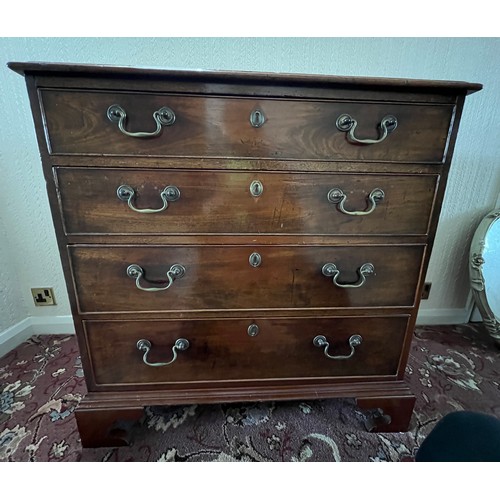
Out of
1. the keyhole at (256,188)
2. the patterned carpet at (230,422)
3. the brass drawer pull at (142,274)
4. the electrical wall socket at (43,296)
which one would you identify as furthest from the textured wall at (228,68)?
the brass drawer pull at (142,274)

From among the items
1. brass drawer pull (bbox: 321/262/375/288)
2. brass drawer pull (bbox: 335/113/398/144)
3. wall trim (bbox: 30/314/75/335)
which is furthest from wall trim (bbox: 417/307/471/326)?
wall trim (bbox: 30/314/75/335)

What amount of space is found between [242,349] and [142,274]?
372mm

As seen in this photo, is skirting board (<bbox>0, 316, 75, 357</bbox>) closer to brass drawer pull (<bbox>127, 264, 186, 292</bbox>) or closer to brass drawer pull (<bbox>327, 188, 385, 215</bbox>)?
brass drawer pull (<bbox>127, 264, 186, 292</bbox>)

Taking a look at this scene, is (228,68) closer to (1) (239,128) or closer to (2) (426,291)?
(1) (239,128)

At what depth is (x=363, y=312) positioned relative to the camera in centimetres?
78

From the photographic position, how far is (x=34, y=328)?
4.39ft

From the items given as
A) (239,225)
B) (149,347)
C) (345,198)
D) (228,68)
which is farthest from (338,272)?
(228,68)

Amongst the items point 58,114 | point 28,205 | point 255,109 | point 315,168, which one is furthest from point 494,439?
point 28,205

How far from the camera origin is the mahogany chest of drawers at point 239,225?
60cm

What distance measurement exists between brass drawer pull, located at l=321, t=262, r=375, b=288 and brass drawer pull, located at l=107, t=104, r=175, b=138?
1.81 feet

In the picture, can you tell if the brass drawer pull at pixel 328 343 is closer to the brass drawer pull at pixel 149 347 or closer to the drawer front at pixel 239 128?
the brass drawer pull at pixel 149 347

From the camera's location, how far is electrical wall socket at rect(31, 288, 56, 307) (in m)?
1.30

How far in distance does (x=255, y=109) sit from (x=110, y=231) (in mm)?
476

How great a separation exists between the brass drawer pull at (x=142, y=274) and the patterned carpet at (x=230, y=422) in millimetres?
547
